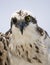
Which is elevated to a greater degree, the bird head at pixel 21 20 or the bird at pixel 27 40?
the bird head at pixel 21 20

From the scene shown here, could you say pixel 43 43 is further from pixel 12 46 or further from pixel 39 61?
pixel 12 46

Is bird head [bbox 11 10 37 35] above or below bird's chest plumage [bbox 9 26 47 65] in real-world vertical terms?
above

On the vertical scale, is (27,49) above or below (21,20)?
below

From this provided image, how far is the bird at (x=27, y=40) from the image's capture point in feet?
3.37

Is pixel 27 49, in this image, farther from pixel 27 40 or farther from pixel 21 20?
pixel 21 20

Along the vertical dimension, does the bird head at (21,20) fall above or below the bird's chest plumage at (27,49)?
above

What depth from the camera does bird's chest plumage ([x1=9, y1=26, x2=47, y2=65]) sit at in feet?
3.29

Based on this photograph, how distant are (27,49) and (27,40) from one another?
0.06m

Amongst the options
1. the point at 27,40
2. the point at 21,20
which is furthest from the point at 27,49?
the point at 21,20

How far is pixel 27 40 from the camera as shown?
3.66 ft

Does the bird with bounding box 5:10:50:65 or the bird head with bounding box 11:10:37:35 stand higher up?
the bird head with bounding box 11:10:37:35

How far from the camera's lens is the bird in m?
1.03

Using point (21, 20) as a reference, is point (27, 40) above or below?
below

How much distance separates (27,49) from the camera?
1085 millimetres
